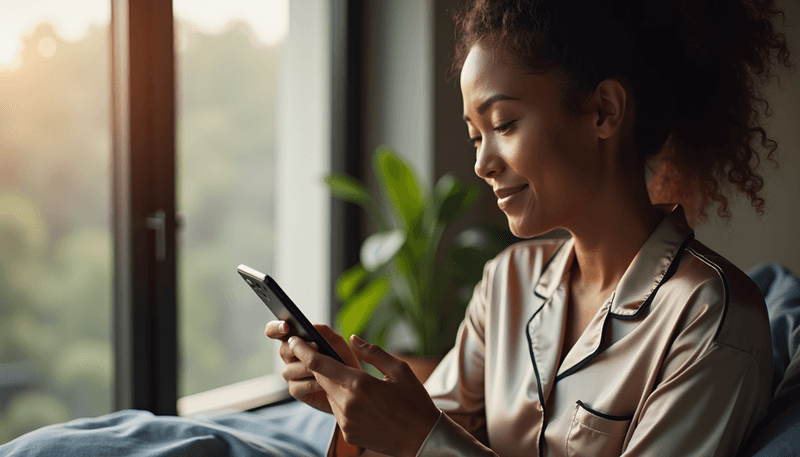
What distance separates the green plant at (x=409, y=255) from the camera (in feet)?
6.88

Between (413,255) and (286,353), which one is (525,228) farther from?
(413,255)

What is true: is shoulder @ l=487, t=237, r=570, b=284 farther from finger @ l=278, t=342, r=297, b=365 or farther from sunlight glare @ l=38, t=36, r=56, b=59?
sunlight glare @ l=38, t=36, r=56, b=59

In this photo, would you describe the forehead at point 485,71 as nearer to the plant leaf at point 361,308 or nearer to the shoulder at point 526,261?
the shoulder at point 526,261

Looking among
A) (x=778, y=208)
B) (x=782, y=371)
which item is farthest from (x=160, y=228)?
(x=778, y=208)

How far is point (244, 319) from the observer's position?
239 centimetres

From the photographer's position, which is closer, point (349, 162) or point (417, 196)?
point (417, 196)

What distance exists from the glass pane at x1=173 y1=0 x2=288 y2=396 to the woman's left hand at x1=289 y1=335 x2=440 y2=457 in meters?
1.17

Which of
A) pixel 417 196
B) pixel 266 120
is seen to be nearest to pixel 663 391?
pixel 417 196

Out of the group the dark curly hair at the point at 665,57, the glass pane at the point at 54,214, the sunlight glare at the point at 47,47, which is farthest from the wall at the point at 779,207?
the sunlight glare at the point at 47,47

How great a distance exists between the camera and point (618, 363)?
0.94 m

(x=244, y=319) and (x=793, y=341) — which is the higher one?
(x=793, y=341)

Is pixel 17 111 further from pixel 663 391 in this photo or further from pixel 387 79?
pixel 663 391

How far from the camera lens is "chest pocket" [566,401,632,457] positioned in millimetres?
898

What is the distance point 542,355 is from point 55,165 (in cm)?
135
